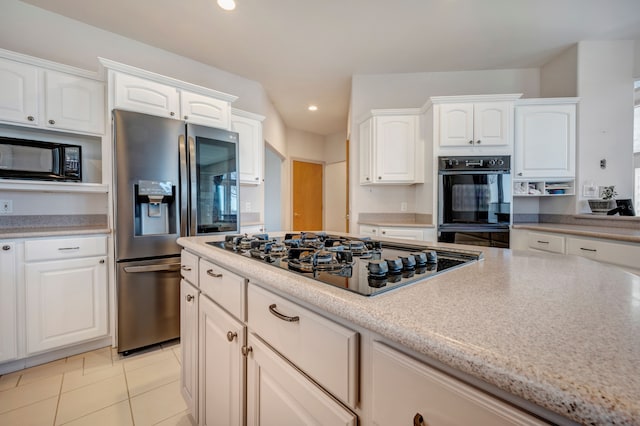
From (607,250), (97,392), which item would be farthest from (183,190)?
(607,250)

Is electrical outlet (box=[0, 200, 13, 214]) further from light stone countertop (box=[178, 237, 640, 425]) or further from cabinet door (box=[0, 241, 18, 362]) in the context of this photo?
light stone countertop (box=[178, 237, 640, 425])

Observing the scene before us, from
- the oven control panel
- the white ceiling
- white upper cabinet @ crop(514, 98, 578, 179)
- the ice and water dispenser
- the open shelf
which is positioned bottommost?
the ice and water dispenser

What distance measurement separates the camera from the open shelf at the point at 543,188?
2969mm

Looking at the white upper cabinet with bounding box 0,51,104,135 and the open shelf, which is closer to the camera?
the white upper cabinet with bounding box 0,51,104,135

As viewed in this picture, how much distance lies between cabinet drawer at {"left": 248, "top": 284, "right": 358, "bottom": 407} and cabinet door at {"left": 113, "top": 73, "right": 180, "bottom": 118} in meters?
2.04

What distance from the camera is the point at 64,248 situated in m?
1.88

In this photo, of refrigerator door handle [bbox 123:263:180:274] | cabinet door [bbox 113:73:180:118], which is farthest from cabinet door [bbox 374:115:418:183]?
refrigerator door handle [bbox 123:263:180:274]

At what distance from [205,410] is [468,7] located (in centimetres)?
334

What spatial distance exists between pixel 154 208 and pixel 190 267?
105 centimetres

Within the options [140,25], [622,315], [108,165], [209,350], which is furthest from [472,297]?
[140,25]

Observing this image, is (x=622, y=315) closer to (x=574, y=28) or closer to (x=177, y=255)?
(x=177, y=255)

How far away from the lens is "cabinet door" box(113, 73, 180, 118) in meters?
2.00

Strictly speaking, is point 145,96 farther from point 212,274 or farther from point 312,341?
point 312,341

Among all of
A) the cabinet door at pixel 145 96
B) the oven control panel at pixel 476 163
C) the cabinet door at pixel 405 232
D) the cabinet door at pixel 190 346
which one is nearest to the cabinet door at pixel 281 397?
the cabinet door at pixel 190 346
